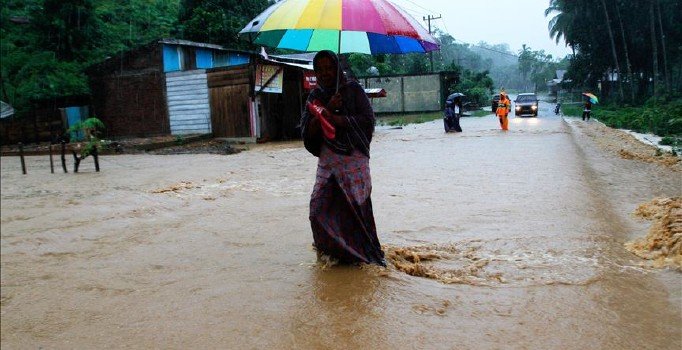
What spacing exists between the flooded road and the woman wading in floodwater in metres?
0.33

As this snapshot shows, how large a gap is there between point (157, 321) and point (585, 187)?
6889 mm

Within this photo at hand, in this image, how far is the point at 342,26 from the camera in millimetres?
3502

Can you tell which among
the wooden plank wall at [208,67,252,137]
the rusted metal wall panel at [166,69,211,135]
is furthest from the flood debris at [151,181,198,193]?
the rusted metal wall panel at [166,69,211,135]

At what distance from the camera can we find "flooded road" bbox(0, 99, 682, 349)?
3035 mm

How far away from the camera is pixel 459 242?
16.9ft

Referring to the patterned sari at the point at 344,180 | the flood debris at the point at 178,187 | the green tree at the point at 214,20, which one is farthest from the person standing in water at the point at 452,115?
the patterned sari at the point at 344,180

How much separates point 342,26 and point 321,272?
1.88 metres

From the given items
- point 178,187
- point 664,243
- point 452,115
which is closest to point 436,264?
point 664,243

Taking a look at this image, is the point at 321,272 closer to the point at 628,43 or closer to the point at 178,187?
the point at 178,187

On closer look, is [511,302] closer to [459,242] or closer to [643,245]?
[459,242]

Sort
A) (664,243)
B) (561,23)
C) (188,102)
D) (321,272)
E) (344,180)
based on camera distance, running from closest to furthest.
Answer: (344,180)
(321,272)
(664,243)
(188,102)
(561,23)

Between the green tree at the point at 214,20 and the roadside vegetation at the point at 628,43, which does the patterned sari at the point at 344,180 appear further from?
the roadside vegetation at the point at 628,43

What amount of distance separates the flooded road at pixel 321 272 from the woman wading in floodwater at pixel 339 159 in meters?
0.33

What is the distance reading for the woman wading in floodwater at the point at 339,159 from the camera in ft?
12.3
